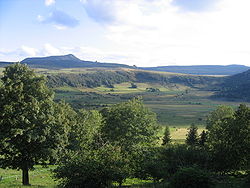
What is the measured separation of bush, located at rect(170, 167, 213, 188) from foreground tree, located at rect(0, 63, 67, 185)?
48.1 ft

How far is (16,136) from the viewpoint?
2712 centimetres

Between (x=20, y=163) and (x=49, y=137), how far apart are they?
4.50 m

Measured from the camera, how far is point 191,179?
812 inches

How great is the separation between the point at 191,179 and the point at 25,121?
17.5m

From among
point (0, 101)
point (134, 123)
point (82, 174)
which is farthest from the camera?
point (134, 123)

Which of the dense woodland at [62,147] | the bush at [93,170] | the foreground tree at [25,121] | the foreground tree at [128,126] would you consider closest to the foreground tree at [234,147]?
the dense woodland at [62,147]

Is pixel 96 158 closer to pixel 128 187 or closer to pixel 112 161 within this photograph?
pixel 112 161

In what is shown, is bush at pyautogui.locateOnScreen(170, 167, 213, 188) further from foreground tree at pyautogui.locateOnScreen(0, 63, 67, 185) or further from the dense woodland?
foreground tree at pyautogui.locateOnScreen(0, 63, 67, 185)

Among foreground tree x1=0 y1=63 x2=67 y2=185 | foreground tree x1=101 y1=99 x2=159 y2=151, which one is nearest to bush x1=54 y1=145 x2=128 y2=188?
foreground tree x1=0 y1=63 x2=67 y2=185

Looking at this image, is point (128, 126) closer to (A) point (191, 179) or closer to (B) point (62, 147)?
(B) point (62, 147)

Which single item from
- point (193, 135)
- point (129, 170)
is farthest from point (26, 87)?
point (193, 135)

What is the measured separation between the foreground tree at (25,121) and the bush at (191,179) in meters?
14.7

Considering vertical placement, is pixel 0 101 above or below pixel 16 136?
above

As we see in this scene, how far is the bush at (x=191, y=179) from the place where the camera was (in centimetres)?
2062
